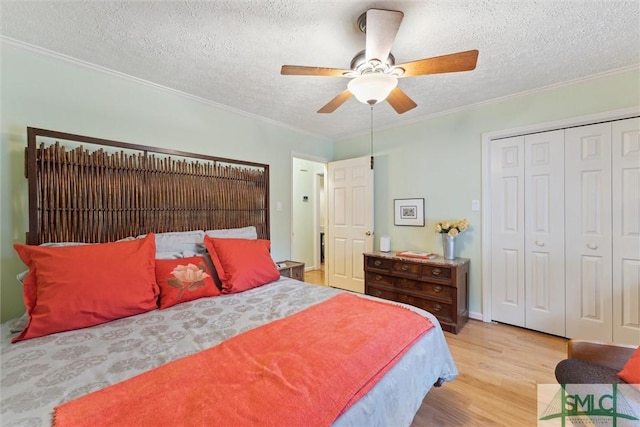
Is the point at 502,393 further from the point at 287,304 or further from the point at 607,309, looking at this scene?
the point at 287,304

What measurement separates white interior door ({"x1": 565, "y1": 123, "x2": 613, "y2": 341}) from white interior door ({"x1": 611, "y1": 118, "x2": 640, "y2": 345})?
4cm

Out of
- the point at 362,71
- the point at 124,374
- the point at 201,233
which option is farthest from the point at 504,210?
the point at 124,374

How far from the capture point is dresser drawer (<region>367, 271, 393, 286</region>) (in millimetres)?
3162

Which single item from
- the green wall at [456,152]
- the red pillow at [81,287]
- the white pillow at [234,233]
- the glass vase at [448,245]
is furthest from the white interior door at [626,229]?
the red pillow at [81,287]

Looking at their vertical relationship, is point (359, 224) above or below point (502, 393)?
above

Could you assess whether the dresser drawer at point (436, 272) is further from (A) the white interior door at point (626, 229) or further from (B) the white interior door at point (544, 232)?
(A) the white interior door at point (626, 229)

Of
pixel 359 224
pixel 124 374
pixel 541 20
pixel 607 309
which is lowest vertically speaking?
pixel 607 309

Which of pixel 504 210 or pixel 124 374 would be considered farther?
pixel 504 210

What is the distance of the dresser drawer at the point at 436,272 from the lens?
271cm

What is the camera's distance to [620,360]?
132 cm

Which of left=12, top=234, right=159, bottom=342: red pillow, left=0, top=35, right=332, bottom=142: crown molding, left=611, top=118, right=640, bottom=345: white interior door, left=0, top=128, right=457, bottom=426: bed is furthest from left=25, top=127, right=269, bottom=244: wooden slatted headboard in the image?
left=611, top=118, right=640, bottom=345: white interior door

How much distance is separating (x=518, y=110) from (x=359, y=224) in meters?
2.24

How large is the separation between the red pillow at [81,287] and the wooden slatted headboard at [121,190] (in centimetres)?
48

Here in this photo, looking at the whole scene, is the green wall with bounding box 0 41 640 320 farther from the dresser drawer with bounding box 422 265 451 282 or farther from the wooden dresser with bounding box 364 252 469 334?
the dresser drawer with bounding box 422 265 451 282
